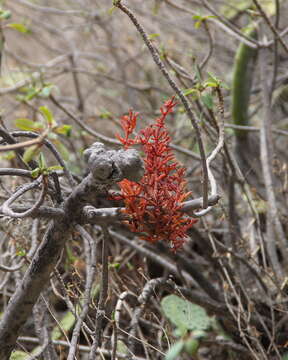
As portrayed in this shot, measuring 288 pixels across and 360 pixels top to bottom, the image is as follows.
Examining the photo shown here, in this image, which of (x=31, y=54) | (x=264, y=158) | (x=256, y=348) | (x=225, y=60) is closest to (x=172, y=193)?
(x=256, y=348)

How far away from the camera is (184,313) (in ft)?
4.32

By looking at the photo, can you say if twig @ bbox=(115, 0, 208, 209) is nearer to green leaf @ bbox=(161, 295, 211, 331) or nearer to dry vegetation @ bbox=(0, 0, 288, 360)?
dry vegetation @ bbox=(0, 0, 288, 360)

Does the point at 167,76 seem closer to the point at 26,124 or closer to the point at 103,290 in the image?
the point at 26,124

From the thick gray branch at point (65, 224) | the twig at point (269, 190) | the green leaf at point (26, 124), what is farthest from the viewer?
the twig at point (269, 190)

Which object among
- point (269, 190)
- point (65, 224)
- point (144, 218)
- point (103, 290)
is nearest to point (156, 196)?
point (144, 218)

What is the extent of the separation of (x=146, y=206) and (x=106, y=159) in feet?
0.40

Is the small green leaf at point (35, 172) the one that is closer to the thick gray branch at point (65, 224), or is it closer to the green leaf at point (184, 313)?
the thick gray branch at point (65, 224)

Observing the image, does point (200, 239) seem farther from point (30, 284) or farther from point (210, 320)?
point (30, 284)

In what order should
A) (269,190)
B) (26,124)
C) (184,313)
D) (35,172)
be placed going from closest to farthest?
(35,172) < (26,124) < (184,313) < (269,190)

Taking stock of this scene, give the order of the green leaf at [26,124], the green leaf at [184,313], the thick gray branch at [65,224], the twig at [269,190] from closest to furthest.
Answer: the thick gray branch at [65,224]
the green leaf at [26,124]
the green leaf at [184,313]
the twig at [269,190]

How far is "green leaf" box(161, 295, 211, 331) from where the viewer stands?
50.2 inches

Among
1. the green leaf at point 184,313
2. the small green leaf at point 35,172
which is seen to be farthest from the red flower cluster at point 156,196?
the green leaf at point 184,313

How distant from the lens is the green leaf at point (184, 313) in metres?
1.28

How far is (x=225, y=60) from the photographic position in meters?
2.85
